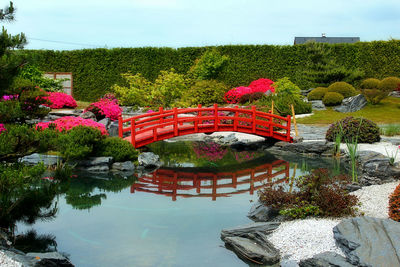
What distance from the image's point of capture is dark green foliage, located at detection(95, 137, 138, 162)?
1129 centimetres

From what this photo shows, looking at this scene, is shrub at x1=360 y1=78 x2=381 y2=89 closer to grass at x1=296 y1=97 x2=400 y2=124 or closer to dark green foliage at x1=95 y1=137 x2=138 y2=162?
grass at x1=296 y1=97 x2=400 y2=124

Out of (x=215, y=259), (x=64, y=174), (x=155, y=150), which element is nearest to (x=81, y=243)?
(x=64, y=174)

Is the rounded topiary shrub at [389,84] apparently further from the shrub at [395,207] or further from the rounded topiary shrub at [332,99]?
the shrub at [395,207]

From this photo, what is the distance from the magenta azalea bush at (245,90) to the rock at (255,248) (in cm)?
1608

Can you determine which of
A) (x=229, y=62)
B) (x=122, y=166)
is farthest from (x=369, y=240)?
(x=229, y=62)

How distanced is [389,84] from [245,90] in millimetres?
7046

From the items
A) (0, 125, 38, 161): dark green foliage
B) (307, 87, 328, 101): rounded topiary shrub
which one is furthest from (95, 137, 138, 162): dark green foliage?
(307, 87, 328, 101): rounded topiary shrub

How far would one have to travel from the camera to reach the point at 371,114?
19.0 m

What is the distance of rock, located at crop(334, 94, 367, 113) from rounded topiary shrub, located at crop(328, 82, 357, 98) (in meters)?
0.99

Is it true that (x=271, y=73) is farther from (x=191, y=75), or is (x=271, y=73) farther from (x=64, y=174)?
(x=64, y=174)

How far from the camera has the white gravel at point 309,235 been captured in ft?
18.0

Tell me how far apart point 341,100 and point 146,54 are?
11.1 m

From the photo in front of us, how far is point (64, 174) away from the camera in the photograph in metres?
5.32

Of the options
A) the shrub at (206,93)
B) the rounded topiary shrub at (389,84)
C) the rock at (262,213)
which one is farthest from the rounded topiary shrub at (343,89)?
the rock at (262,213)
